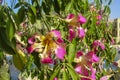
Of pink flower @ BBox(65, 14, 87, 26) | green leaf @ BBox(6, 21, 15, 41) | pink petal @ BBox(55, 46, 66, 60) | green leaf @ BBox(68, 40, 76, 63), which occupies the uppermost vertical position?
green leaf @ BBox(6, 21, 15, 41)

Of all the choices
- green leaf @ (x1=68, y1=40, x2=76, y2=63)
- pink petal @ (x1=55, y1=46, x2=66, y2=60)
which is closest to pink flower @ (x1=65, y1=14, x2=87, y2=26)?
green leaf @ (x1=68, y1=40, x2=76, y2=63)

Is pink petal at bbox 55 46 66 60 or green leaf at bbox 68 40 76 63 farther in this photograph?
green leaf at bbox 68 40 76 63

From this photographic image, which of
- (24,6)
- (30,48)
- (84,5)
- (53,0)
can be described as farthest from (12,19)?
(84,5)

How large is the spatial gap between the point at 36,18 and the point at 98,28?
2723 millimetres

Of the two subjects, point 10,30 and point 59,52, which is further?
point 59,52

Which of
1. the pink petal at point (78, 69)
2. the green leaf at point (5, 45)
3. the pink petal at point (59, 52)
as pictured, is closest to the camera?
the green leaf at point (5, 45)

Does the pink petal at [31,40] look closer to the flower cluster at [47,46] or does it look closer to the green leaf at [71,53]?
the flower cluster at [47,46]

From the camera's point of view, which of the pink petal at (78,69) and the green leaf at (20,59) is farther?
the pink petal at (78,69)

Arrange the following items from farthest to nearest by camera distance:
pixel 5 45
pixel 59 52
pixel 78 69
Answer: pixel 78 69 < pixel 59 52 < pixel 5 45

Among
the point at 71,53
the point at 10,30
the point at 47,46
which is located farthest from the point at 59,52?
Answer: the point at 10,30

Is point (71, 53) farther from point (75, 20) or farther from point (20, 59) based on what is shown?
point (20, 59)

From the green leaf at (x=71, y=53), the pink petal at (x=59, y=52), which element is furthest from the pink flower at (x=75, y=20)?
the pink petal at (x=59, y=52)

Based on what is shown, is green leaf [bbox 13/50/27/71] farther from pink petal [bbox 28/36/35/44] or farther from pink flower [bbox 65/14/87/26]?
pink flower [bbox 65/14/87/26]

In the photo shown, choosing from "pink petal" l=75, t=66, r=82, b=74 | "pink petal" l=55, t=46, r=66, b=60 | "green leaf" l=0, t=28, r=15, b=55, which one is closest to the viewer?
"green leaf" l=0, t=28, r=15, b=55
